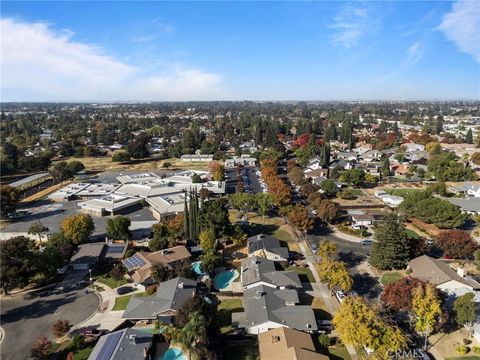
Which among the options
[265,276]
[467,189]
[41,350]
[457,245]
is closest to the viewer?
[41,350]

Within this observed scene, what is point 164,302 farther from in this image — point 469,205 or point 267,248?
point 469,205

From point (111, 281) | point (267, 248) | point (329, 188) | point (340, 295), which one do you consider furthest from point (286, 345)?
point (329, 188)

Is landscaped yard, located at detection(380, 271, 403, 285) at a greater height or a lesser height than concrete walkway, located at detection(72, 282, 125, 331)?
greater

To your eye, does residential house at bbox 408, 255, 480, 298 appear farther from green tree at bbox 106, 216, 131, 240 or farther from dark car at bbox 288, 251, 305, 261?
green tree at bbox 106, 216, 131, 240

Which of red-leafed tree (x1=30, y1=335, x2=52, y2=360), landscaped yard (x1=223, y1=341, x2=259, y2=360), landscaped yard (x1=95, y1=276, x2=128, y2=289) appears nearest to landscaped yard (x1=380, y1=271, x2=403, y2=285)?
landscaped yard (x1=223, y1=341, x2=259, y2=360)

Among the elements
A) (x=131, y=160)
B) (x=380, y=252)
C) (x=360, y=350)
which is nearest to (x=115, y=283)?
(x=360, y=350)

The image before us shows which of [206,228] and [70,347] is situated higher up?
[206,228]

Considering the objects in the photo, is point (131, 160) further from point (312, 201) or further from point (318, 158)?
point (312, 201)
